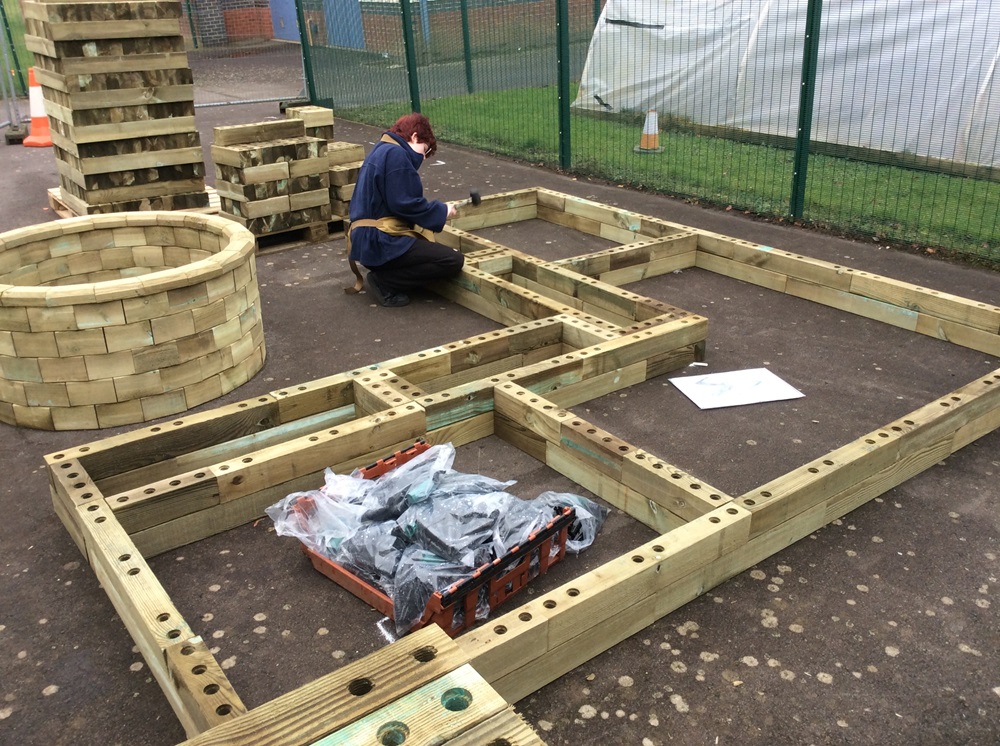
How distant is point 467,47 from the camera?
13062 mm

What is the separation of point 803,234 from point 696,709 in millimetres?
5942

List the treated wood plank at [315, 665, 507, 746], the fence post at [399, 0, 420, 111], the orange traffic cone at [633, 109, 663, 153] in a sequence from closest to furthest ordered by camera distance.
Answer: the treated wood plank at [315, 665, 507, 746]
the orange traffic cone at [633, 109, 663, 153]
the fence post at [399, 0, 420, 111]

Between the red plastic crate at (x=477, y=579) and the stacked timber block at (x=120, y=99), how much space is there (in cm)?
465

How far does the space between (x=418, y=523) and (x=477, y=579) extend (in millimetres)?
447

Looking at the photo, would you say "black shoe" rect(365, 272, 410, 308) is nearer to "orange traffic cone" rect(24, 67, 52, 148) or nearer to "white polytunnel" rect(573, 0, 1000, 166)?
"white polytunnel" rect(573, 0, 1000, 166)

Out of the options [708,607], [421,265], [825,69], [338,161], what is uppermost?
[825,69]

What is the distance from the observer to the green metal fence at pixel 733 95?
8281mm

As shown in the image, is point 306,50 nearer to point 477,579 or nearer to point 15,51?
point 15,51

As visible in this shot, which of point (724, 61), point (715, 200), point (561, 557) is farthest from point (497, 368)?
point (724, 61)

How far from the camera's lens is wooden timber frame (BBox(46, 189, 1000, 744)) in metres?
2.79

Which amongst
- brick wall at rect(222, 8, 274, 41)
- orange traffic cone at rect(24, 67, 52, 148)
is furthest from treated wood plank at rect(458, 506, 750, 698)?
brick wall at rect(222, 8, 274, 41)

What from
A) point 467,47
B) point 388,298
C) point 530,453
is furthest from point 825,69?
point 530,453

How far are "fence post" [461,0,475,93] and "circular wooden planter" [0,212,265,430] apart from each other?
27.5 feet

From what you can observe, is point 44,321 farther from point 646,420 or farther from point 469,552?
point 646,420
